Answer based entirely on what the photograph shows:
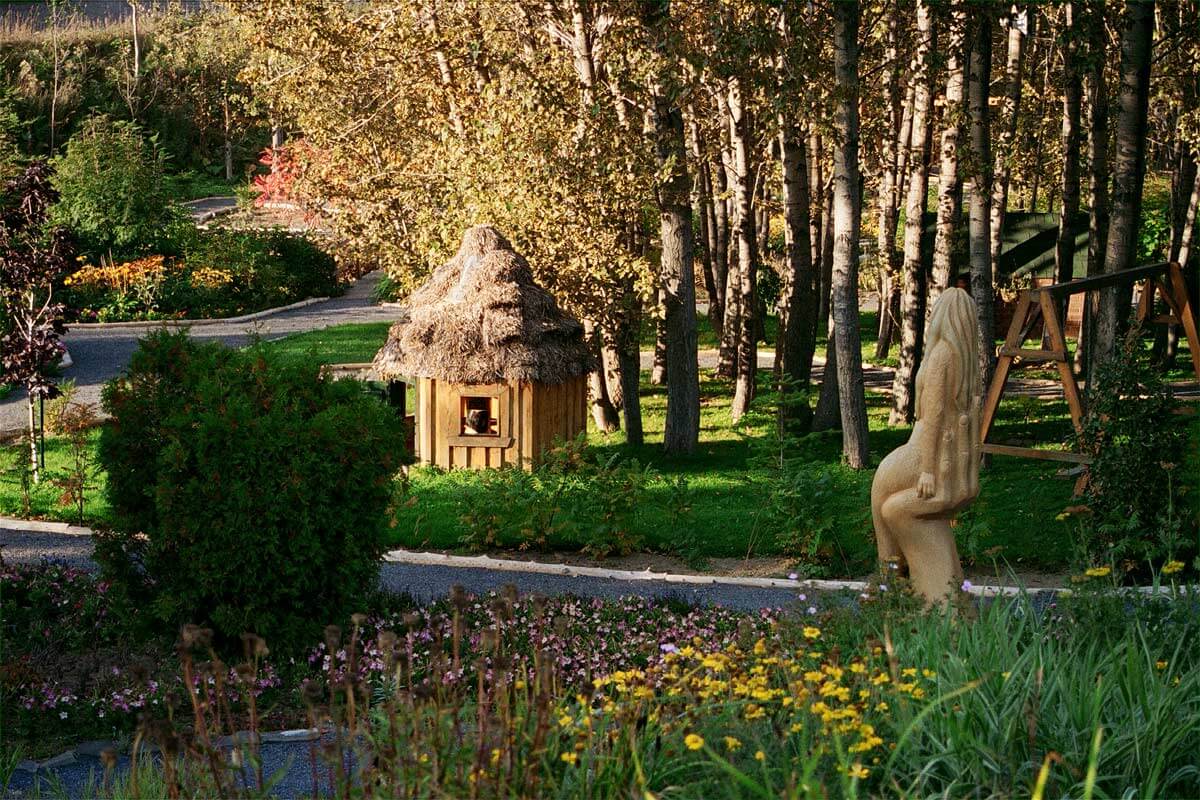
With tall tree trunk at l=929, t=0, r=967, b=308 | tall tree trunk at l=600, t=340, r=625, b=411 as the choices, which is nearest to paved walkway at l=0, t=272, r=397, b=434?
tall tree trunk at l=600, t=340, r=625, b=411

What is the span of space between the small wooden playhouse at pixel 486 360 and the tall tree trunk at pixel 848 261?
308cm

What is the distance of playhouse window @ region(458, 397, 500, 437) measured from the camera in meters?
15.7

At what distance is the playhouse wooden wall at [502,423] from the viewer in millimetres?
15383

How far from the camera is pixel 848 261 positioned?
14602 mm

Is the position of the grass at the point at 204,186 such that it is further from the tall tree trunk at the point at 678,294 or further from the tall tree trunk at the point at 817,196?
the tall tree trunk at the point at 678,294

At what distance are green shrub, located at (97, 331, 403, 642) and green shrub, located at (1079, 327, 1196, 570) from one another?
5.28 metres

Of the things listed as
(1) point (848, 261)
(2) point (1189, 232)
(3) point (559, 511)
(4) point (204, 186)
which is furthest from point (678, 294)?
(4) point (204, 186)

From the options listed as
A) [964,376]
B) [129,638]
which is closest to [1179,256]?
[964,376]

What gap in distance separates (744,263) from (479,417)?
18.7ft

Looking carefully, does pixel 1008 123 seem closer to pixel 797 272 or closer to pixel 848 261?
pixel 797 272

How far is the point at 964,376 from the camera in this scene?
725cm

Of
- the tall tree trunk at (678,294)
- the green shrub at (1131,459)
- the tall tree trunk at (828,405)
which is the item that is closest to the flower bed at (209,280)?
the tall tree trunk at (678,294)

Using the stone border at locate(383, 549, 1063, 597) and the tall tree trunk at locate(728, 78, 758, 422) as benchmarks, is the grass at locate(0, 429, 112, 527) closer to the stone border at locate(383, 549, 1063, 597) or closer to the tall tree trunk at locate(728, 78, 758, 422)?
the stone border at locate(383, 549, 1063, 597)

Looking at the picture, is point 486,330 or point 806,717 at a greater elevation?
point 486,330
